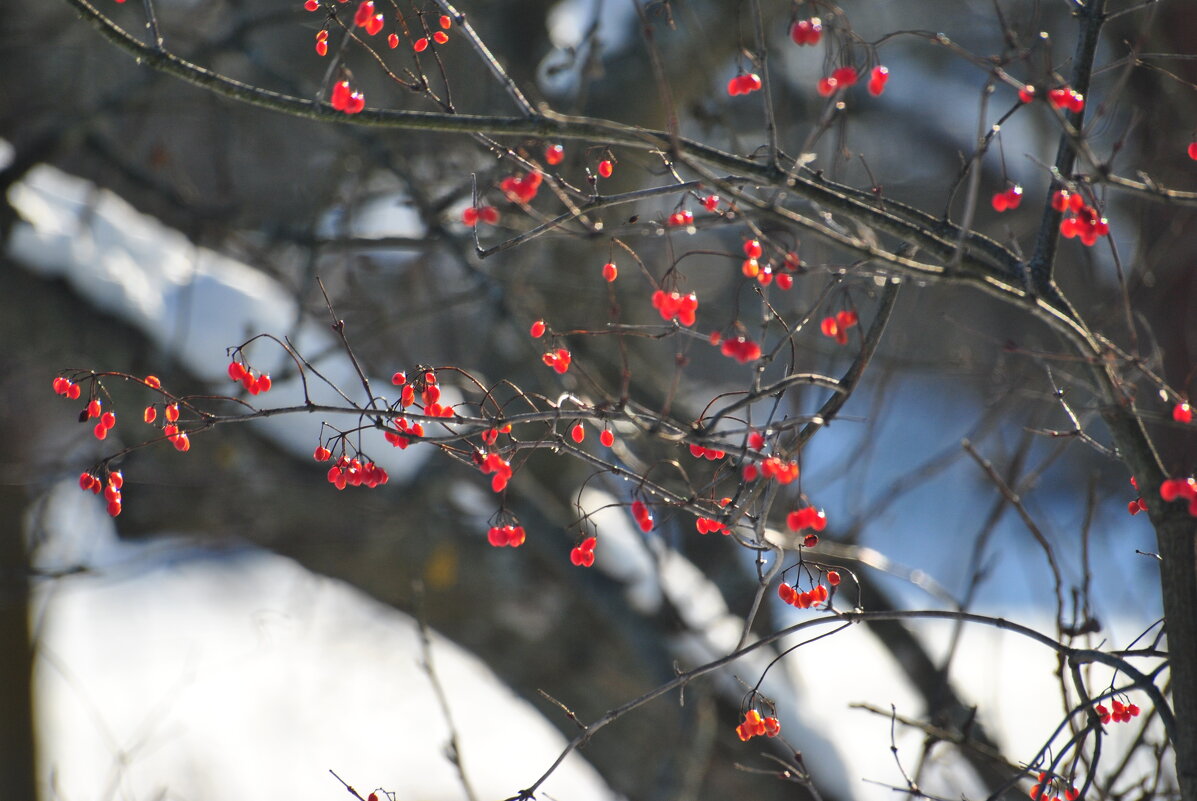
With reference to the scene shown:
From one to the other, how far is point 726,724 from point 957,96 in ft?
20.0

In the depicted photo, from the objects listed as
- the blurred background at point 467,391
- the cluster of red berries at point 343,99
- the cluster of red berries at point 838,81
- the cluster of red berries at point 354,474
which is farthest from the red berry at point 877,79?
the cluster of red berries at point 354,474

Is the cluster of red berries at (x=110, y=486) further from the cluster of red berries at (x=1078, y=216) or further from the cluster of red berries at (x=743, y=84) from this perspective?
the cluster of red berries at (x=1078, y=216)

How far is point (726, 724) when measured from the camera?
3.16 metres

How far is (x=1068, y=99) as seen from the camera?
1.12 metres

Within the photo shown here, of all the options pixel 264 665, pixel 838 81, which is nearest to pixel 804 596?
pixel 838 81

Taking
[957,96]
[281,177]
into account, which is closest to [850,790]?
[281,177]

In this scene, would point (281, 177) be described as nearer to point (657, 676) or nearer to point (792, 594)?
point (657, 676)

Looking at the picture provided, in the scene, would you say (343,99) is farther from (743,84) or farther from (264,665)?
(264,665)

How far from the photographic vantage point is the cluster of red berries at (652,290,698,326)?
127 cm

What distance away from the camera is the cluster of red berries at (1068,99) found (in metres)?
1.08

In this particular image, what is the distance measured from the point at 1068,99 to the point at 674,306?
55 cm

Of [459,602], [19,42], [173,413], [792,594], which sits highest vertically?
[19,42]

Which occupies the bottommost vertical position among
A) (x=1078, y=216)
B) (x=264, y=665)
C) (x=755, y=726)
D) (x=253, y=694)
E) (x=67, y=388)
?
(x=755, y=726)

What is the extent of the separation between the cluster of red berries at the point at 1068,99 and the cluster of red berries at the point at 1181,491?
0.48m
